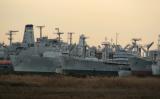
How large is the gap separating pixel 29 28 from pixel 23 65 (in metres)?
19.9

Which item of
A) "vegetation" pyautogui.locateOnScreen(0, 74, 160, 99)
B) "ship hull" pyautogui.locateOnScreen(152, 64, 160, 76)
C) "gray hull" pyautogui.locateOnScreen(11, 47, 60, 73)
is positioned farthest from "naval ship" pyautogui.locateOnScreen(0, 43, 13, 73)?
"vegetation" pyautogui.locateOnScreen(0, 74, 160, 99)

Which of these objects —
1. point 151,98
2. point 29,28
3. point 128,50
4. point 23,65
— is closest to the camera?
point 151,98

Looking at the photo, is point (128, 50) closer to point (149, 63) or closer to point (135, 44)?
point (135, 44)

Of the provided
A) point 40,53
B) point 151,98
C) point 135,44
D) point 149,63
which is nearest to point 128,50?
point 135,44

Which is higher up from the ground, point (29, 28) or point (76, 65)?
point (29, 28)

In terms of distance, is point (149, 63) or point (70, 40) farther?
point (70, 40)

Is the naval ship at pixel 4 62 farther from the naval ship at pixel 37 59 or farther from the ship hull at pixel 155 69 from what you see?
the ship hull at pixel 155 69

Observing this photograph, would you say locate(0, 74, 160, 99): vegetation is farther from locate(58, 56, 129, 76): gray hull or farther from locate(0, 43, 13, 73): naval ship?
locate(58, 56, 129, 76): gray hull

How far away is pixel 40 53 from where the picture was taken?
10194 cm

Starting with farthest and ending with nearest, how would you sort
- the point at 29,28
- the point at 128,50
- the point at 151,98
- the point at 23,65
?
the point at 128,50 < the point at 29,28 < the point at 23,65 < the point at 151,98

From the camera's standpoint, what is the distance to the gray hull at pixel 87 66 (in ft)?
334

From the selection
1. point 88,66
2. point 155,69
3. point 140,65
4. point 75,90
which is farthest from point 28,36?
point 75,90

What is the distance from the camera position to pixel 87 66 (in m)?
105

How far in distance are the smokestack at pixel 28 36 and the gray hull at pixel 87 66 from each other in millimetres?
12959
